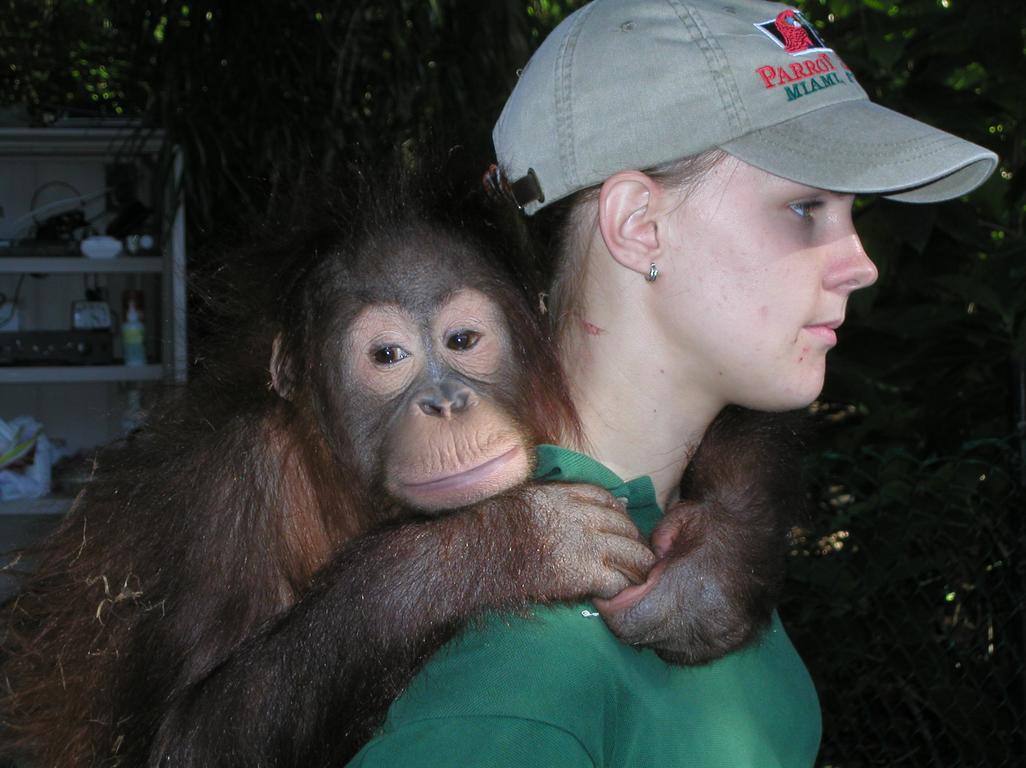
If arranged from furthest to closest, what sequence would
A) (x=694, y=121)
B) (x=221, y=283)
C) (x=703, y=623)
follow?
(x=221, y=283) < (x=703, y=623) < (x=694, y=121)

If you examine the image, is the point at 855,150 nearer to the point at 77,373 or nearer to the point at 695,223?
the point at 695,223

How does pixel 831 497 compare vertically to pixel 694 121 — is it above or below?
below

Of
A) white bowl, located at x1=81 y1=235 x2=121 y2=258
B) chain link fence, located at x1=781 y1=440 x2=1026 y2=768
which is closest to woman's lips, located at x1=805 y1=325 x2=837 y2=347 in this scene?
chain link fence, located at x1=781 y1=440 x2=1026 y2=768

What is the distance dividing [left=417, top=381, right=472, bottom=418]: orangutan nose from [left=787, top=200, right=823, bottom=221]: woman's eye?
1.28 feet

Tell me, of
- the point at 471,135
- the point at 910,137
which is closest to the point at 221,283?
the point at 471,135

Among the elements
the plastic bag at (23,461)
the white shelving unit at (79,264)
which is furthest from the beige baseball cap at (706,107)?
the plastic bag at (23,461)

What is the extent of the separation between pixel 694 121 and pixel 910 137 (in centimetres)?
24

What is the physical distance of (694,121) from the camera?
1.13m

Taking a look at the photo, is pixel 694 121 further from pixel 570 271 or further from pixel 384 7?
pixel 384 7

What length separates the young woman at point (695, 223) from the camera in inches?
44.6

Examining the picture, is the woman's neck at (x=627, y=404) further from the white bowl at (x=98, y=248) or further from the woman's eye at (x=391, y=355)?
the white bowl at (x=98, y=248)

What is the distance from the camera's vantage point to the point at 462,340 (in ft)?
4.51

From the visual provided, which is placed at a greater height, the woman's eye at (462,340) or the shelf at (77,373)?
the woman's eye at (462,340)

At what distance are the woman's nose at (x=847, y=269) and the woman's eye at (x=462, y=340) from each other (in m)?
0.41
